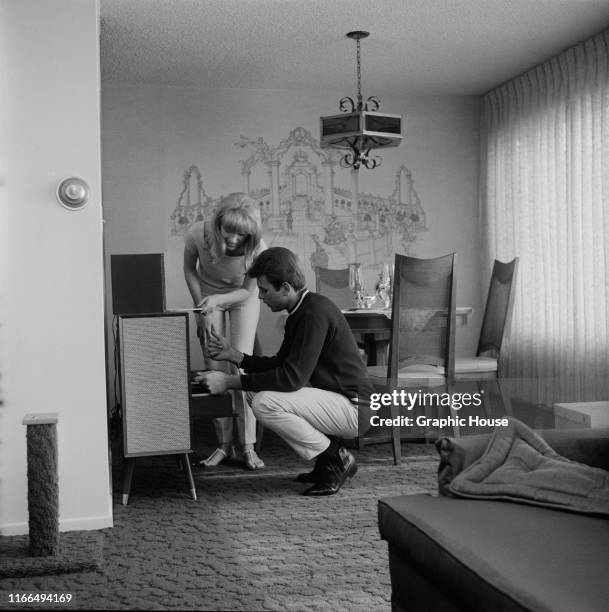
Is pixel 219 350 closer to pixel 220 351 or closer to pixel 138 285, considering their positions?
pixel 220 351

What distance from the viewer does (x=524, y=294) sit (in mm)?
6266

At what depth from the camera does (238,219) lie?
3951 mm

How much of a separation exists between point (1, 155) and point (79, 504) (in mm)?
1361

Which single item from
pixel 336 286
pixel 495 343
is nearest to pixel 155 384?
pixel 495 343

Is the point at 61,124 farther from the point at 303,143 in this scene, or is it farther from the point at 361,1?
Result: the point at 303,143

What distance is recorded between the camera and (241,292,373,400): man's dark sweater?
11.7 ft

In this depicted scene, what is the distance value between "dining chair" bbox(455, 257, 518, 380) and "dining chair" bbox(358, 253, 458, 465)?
35 cm

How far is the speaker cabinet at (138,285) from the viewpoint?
3.46 m

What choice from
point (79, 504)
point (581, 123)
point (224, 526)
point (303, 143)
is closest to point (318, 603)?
point (224, 526)

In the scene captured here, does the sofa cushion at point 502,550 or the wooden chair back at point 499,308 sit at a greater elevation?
the wooden chair back at point 499,308

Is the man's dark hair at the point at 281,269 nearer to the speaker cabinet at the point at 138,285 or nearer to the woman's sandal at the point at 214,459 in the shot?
the speaker cabinet at the point at 138,285

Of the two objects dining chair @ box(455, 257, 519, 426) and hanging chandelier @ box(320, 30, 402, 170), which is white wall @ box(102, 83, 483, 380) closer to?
hanging chandelier @ box(320, 30, 402, 170)

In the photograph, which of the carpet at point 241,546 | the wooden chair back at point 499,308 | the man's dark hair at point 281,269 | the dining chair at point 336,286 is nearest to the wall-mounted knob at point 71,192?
the man's dark hair at point 281,269

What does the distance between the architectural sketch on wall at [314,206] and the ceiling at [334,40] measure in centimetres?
57
